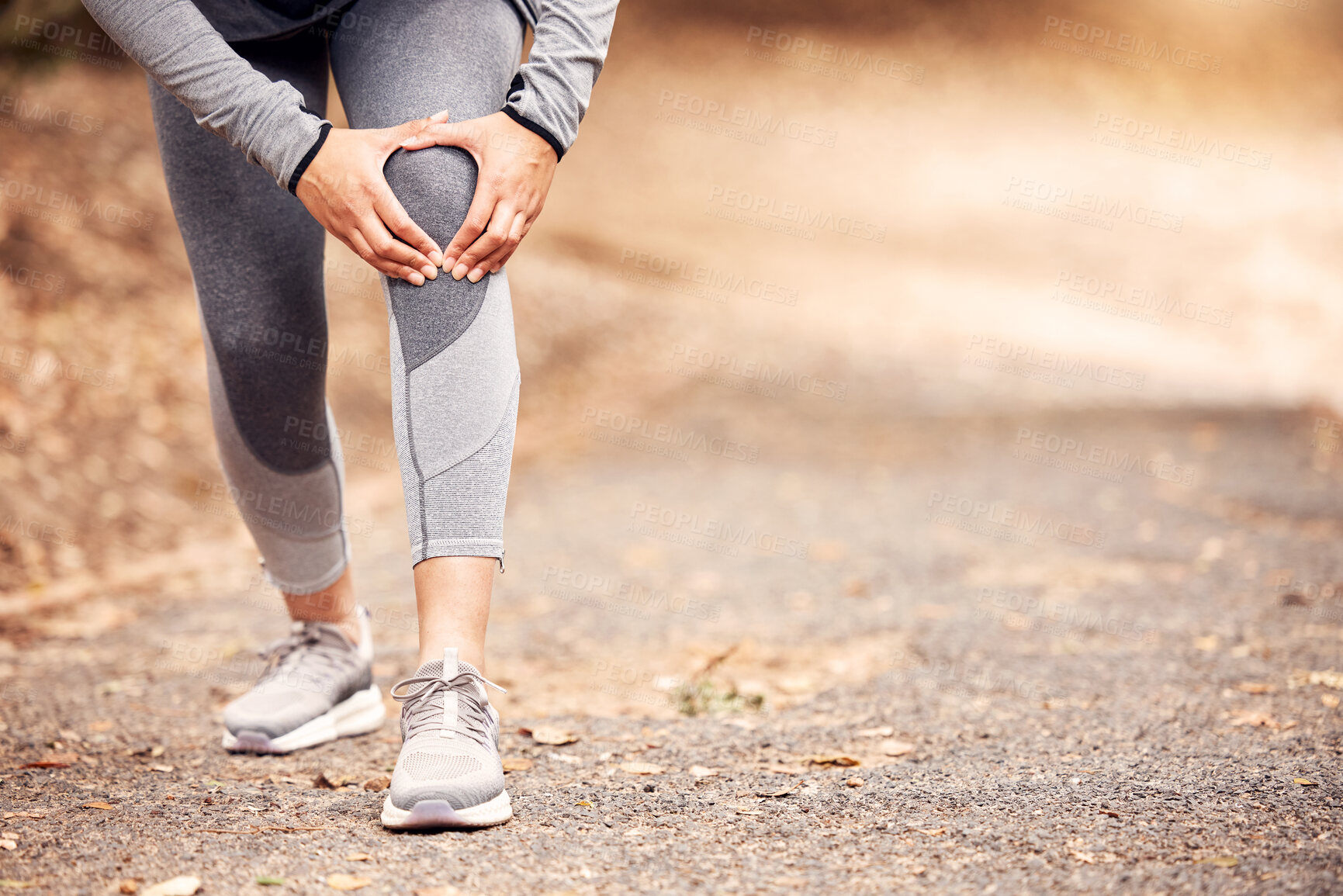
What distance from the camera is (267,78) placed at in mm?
1551

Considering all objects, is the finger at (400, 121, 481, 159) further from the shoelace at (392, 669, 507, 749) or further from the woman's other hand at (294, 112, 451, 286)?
the shoelace at (392, 669, 507, 749)

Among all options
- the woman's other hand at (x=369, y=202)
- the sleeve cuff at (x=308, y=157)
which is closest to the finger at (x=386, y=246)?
the woman's other hand at (x=369, y=202)

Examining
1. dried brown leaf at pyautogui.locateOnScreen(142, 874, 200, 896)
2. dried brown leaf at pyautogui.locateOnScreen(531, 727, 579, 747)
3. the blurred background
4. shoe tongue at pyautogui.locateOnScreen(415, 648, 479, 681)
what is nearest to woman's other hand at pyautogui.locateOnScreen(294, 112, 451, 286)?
shoe tongue at pyautogui.locateOnScreen(415, 648, 479, 681)

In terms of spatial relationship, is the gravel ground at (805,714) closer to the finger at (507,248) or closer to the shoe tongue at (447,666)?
the shoe tongue at (447,666)

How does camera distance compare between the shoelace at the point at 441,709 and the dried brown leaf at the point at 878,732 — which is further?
the dried brown leaf at the point at 878,732

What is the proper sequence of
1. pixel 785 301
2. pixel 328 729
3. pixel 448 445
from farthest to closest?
pixel 785 301 → pixel 328 729 → pixel 448 445

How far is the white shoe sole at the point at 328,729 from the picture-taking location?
6.37 ft

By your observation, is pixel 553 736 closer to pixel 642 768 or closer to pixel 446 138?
pixel 642 768

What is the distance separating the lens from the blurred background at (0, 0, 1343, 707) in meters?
3.99

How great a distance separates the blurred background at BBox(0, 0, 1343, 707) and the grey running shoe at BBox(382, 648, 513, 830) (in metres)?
1.25

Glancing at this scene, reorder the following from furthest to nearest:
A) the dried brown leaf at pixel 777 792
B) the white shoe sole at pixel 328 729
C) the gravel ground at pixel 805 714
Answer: the white shoe sole at pixel 328 729
the dried brown leaf at pixel 777 792
the gravel ground at pixel 805 714

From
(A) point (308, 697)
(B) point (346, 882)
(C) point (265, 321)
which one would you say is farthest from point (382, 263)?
(A) point (308, 697)

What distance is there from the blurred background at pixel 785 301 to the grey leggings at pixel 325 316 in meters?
1.01

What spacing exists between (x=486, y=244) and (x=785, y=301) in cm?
888
